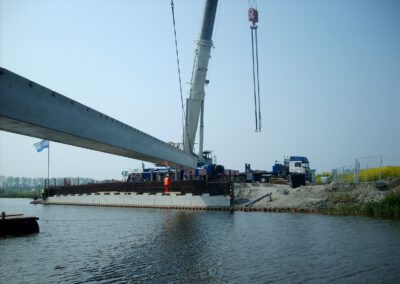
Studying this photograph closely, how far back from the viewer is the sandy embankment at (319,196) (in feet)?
136

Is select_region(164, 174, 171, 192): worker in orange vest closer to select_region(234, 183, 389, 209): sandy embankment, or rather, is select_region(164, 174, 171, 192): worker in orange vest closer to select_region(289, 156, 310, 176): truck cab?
select_region(234, 183, 389, 209): sandy embankment

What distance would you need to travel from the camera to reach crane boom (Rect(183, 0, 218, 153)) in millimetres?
58625

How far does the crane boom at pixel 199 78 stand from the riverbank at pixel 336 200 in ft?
43.3

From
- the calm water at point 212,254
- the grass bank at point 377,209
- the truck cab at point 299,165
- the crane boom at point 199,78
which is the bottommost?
the calm water at point 212,254

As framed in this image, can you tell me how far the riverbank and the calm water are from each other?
15.4ft

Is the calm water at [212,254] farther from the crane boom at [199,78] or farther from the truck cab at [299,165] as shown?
the truck cab at [299,165]

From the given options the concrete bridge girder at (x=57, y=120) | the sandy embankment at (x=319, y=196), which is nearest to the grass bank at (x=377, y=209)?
the sandy embankment at (x=319, y=196)

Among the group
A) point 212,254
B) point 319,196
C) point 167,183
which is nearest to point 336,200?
point 319,196

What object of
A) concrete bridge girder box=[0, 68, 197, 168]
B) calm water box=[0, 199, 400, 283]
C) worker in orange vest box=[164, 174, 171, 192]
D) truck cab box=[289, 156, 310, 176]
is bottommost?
calm water box=[0, 199, 400, 283]

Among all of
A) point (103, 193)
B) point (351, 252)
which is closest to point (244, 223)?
point (351, 252)

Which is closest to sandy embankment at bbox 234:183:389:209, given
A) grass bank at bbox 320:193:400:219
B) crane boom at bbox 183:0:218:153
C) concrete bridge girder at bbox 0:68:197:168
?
grass bank at bbox 320:193:400:219

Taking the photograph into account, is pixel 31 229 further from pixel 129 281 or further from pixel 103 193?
pixel 103 193

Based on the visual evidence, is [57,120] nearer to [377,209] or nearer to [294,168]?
[377,209]

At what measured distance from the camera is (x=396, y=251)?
1956cm
